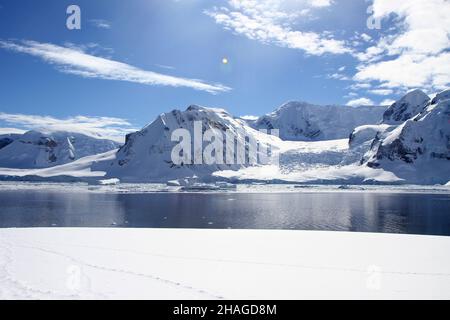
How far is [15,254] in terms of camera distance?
19.3 meters

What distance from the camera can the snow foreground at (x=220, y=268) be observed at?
13203 mm

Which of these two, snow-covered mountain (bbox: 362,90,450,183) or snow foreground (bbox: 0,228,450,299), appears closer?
snow foreground (bbox: 0,228,450,299)

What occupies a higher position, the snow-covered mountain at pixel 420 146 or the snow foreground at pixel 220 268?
the snow-covered mountain at pixel 420 146

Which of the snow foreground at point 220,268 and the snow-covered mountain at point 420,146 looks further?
the snow-covered mountain at point 420,146

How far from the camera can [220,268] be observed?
16781 millimetres

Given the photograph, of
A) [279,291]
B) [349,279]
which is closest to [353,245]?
[349,279]

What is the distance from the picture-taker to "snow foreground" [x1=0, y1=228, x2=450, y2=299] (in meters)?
13.2

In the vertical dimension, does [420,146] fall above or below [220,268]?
above

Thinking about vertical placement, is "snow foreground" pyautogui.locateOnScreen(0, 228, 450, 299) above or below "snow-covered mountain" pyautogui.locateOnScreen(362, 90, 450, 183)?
below

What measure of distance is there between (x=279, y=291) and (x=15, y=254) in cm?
1295

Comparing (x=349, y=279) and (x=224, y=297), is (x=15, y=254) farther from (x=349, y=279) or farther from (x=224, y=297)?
(x=349, y=279)

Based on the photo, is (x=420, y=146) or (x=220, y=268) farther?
(x=420, y=146)
